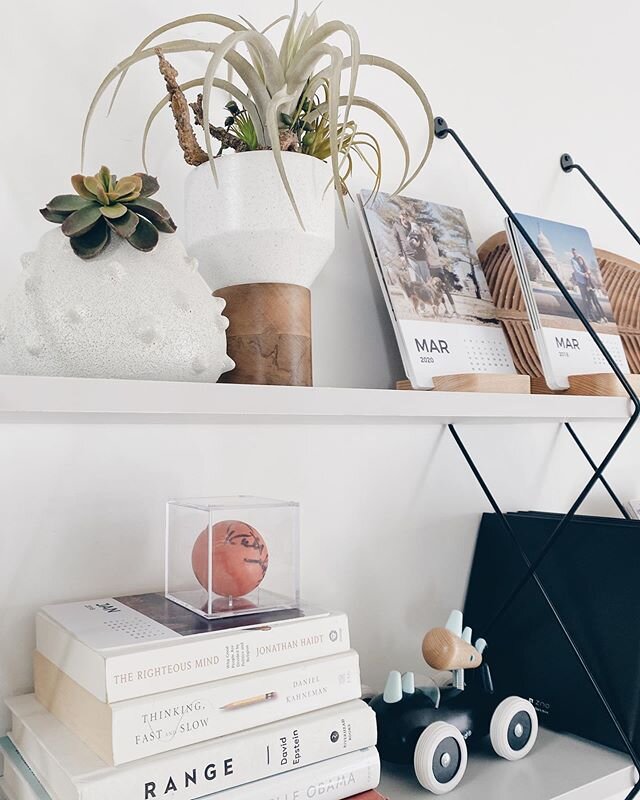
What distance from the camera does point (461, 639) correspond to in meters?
0.85

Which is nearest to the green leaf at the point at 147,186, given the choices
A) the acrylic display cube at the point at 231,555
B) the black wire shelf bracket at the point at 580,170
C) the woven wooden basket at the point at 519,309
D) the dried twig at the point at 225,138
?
the dried twig at the point at 225,138

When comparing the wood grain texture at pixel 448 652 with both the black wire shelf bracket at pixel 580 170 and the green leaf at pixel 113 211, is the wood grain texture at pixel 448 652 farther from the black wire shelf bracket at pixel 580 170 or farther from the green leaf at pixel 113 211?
the black wire shelf bracket at pixel 580 170

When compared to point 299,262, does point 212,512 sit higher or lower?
lower

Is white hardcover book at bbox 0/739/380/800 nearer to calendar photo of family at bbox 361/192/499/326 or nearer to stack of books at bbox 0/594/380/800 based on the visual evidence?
stack of books at bbox 0/594/380/800

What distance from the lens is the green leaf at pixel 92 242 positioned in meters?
0.62

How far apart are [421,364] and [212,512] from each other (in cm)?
30

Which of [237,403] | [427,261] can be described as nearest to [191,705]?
[237,403]

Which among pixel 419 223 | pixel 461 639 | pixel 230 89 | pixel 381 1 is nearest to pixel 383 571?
pixel 461 639

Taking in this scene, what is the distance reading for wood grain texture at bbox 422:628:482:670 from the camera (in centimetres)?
83

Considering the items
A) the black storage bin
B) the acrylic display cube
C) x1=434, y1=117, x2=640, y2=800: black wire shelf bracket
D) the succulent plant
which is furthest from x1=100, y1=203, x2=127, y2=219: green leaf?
the black storage bin

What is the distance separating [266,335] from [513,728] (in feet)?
1.52

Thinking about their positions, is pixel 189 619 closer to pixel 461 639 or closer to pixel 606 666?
pixel 461 639

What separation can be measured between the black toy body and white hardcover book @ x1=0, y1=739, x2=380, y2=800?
2.8 inches

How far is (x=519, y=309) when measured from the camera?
3.40 feet
